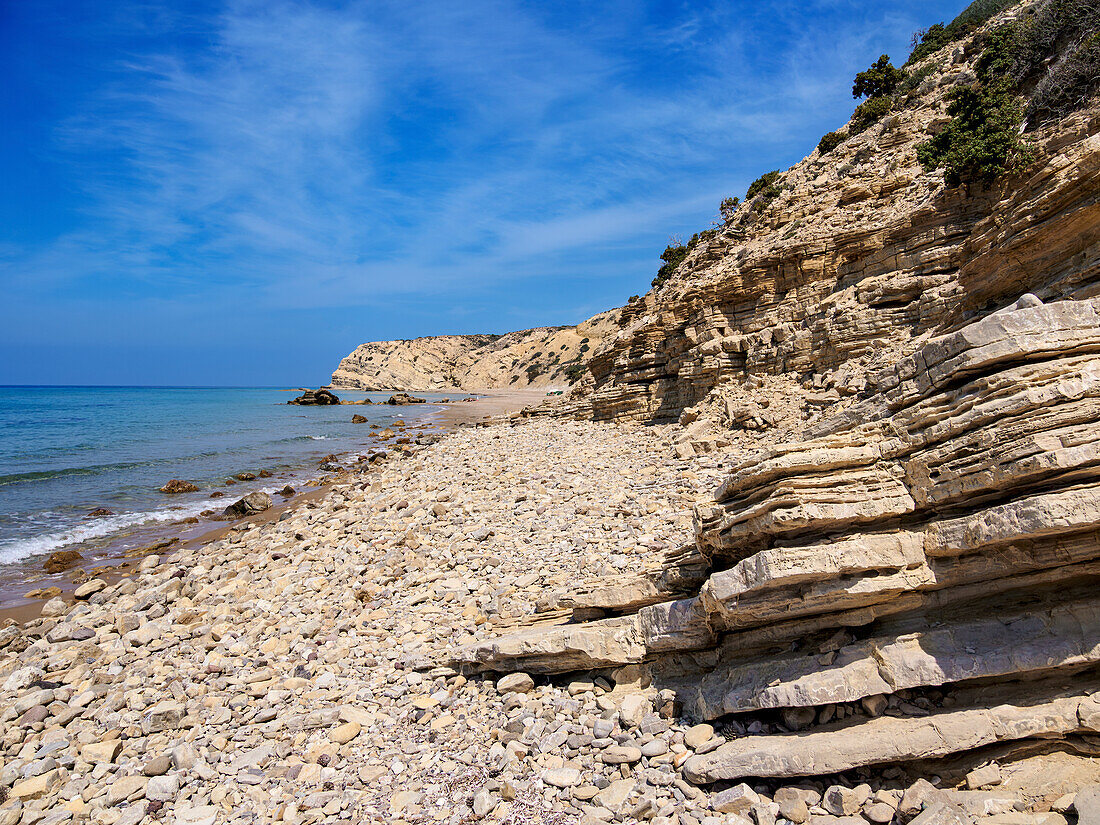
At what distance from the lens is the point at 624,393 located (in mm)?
27734

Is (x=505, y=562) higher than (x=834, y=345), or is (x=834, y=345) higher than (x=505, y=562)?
(x=834, y=345)

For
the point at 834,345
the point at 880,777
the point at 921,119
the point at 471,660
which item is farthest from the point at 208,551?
the point at 921,119

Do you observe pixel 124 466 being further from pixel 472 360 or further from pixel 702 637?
pixel 472 360

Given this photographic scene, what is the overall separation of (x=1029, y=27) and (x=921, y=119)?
427 cm

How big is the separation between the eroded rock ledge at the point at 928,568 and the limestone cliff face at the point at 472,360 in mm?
90356

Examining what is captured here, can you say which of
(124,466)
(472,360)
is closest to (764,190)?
(124,466)

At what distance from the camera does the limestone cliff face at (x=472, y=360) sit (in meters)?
111

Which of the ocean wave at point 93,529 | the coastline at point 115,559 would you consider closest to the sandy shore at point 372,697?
the coastline at point 115,559

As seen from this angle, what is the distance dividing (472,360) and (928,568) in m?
145

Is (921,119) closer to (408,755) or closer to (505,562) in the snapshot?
(505,562)

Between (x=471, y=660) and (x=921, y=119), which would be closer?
(x=471, y=660)

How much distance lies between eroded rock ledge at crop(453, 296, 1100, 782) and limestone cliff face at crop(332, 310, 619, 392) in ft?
296

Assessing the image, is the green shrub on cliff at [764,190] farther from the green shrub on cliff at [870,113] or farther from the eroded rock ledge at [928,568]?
the eroded rock ledge at [928,568]

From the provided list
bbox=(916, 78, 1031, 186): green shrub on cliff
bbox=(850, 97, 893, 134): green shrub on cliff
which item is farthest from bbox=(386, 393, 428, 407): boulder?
bbox=(916, 78, 1031, 186): green shrub on cliff
